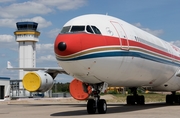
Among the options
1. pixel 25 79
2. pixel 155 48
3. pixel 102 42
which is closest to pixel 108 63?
pixel 102 42

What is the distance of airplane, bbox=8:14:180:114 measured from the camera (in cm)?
1534

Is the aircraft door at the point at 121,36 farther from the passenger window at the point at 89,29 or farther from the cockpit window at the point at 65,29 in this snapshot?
the cockpit window at the point at 65,29

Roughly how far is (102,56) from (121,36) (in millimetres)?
1951

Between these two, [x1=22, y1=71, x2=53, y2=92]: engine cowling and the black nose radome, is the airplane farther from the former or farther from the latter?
[x1=22, y1=71, x2=53, y2=92]: engine cowling

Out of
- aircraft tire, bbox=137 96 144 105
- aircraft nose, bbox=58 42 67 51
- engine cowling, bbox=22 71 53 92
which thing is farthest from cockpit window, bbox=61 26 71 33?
aircraft tire, bbox=137 96 144 105

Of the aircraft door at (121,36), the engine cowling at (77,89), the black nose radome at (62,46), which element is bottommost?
the engine cowling at (77,89)

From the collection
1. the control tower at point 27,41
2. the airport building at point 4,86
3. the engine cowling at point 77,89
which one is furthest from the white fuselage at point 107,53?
the control tower at point 27,41

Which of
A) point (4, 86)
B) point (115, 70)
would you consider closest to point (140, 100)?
point (115, 70)

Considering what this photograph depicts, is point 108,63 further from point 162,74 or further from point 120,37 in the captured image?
point 162,74

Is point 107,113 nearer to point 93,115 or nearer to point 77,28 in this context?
point 93,115

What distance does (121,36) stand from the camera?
56.7 ft

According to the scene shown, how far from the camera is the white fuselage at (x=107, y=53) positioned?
1533cm

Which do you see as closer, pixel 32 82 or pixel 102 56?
pixel 102 56

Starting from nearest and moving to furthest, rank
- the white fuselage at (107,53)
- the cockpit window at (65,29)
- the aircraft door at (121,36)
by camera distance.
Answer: the white fuselage at (107,53) < the cockpit window at (65,29) < the aircraft door at (121,36)
